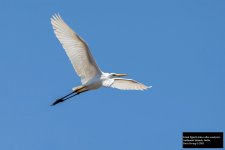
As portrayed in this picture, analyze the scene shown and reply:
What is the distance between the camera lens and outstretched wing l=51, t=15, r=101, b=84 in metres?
31.5

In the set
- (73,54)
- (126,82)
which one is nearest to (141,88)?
(126,82)

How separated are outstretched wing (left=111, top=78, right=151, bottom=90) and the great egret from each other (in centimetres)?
39

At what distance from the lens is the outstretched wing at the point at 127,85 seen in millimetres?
33062

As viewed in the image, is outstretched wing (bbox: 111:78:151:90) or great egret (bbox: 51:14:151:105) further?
outstretched wing (bbox: 111:78:151:90)

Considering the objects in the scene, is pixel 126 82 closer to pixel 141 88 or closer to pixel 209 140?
Result: pixel 141 88

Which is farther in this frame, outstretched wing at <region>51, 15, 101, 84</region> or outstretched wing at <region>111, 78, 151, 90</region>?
outstretched wing at <region>111, 78, 151, 90</region>

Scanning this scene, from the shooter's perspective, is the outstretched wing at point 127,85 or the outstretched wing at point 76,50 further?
the outstretched wing at point 127,85

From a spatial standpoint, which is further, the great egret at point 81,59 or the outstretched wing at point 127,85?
the outstretched wing at point 127,85

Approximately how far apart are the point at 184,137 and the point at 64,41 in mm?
4377

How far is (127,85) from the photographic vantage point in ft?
109

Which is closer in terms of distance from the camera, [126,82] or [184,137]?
[184,137]

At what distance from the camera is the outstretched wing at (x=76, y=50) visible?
31541mm

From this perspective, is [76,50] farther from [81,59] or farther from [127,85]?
[127,85]

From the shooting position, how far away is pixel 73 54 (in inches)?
1262
